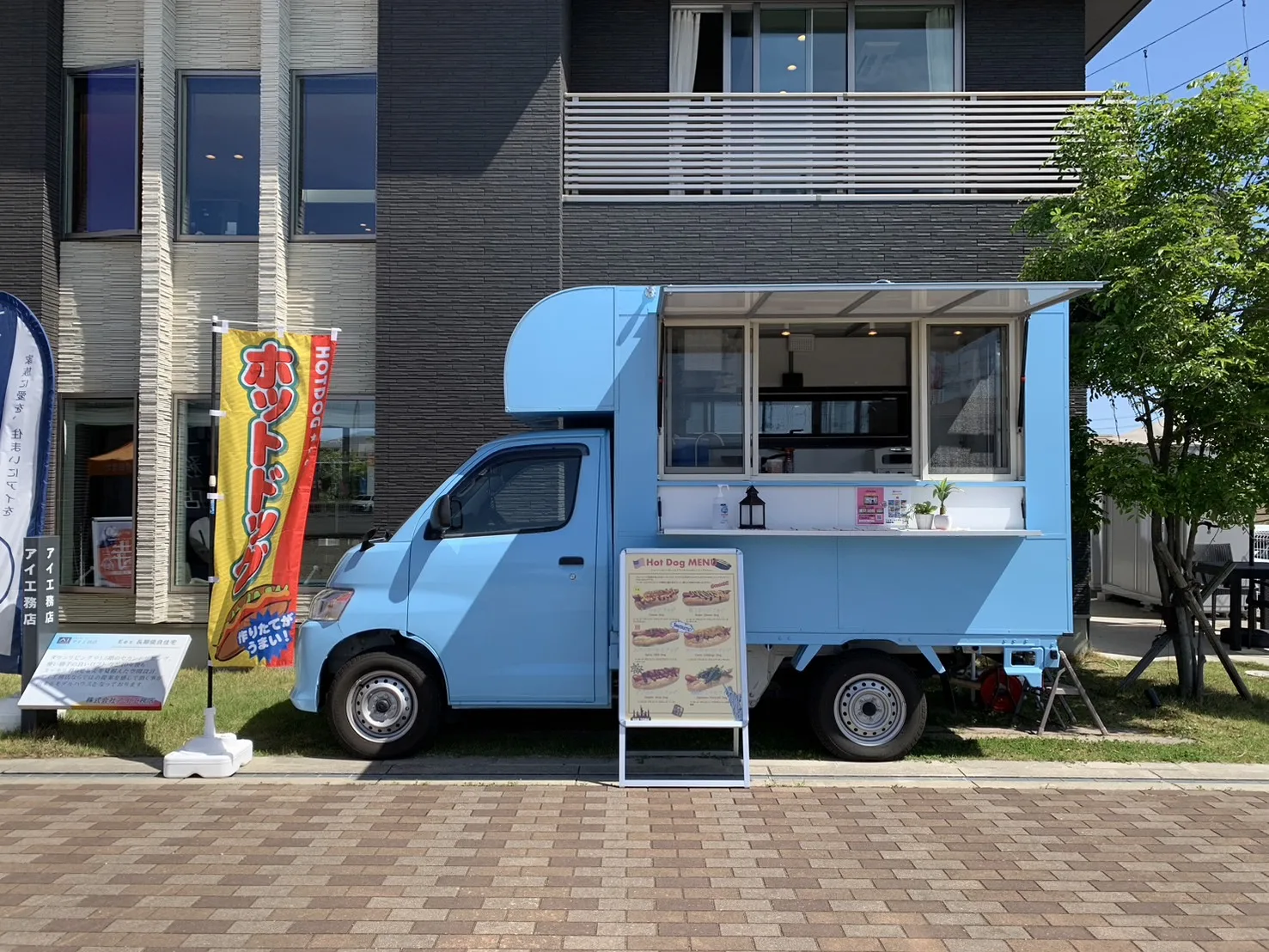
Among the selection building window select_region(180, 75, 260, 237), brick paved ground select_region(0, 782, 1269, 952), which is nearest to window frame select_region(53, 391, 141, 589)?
building window select_region(180, 75, 260, 237)

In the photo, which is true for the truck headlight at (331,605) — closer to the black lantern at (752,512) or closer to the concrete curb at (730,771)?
the concrete curb at (730,771)

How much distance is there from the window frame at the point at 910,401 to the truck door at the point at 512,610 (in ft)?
3.04

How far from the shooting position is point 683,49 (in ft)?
37.8

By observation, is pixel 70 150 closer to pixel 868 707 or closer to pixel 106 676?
pixel 106 676

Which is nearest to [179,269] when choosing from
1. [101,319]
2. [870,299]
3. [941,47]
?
[101,319]

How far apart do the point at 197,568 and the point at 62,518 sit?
1.69m

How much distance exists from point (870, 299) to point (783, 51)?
6.50 metres

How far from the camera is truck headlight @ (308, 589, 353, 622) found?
6812mm

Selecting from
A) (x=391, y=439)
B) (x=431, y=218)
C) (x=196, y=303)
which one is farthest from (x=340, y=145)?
(x=391, y=439)

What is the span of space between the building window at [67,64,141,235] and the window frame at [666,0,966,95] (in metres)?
6.14

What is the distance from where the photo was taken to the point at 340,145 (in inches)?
440

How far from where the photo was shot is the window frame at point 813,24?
Result: 11.5 m

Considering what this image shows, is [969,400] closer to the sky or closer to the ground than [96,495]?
closer to the sky

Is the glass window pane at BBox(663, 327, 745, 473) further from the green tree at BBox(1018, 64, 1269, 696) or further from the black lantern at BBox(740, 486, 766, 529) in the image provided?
the green tree at BBox(1018, 64, 1269, 696)
